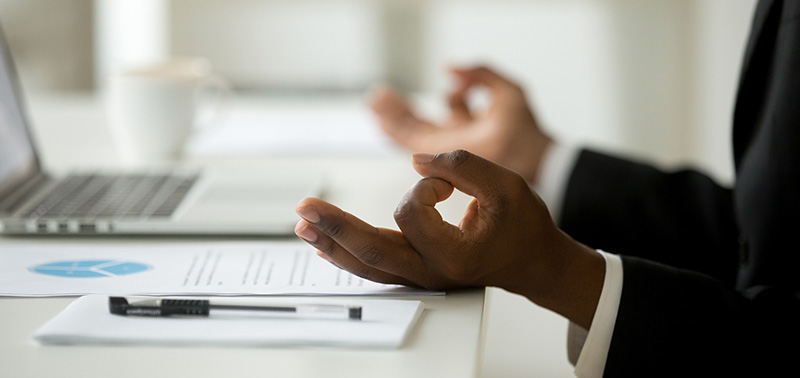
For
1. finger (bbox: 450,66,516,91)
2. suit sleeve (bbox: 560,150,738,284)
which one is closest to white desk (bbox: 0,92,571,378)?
suit sleeve (bbox: 560,150,738,284)

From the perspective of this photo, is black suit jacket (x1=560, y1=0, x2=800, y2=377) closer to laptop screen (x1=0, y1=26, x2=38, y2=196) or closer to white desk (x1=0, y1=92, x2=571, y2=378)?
white desk (x1=0, y1=92, x2=571, y2=378)

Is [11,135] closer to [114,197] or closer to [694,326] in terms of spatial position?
[114,197]

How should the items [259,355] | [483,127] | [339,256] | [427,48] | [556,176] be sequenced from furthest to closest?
[427,48] → [483,127] → [556,176] → [339,256] → [259,355]

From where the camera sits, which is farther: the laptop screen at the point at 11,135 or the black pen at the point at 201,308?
the laptop screen at the point at 11,135

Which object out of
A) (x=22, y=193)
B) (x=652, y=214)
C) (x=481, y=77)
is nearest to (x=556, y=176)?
(x=652, y=214)

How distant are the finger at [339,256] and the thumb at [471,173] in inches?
2.7

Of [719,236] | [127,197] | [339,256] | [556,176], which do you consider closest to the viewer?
[339,256]

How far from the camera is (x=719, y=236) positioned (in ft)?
3.15

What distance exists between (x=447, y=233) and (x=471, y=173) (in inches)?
1.5

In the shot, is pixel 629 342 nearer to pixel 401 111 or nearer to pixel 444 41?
pixel 401 111

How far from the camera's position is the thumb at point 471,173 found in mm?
493

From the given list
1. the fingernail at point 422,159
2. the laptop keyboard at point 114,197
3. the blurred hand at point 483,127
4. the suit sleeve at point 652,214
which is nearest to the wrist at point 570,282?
the fingernail at point 422,159

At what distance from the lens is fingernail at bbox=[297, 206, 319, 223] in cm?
47

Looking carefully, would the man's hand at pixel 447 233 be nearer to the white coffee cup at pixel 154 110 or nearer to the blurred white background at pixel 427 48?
the white coffee cup at pixel 154 110
